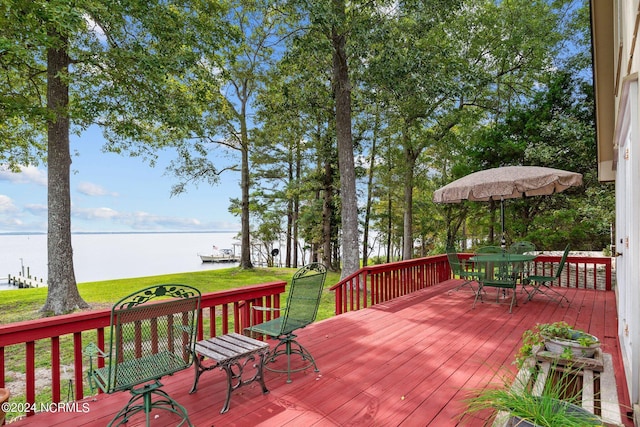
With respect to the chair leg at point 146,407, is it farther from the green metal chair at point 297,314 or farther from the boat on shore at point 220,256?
the boat on shore at point 220,256

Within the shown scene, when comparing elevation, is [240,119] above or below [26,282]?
above

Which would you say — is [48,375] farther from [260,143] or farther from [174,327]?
[260,143]

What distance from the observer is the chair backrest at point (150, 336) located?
220 cm

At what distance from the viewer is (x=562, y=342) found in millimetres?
2641

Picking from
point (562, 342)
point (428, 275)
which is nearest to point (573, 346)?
point (562, 342)

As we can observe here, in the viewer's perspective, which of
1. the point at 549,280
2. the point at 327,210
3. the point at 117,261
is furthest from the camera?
the point at 117,261

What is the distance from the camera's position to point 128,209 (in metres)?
28.9

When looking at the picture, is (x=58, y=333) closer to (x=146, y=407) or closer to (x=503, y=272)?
(x=146, y=407)

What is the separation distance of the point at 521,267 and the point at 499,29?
10.1 meters

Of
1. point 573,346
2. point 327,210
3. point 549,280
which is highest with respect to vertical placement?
point 327,210

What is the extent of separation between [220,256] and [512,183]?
35708mm

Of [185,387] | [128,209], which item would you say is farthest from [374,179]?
[128,209]

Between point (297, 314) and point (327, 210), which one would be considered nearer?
point (297, 314)

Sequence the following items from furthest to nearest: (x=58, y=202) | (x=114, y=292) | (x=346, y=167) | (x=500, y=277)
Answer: (x=114, y=292), (x=346, y=167), (x=58, y=202), (x=500, y=277)
